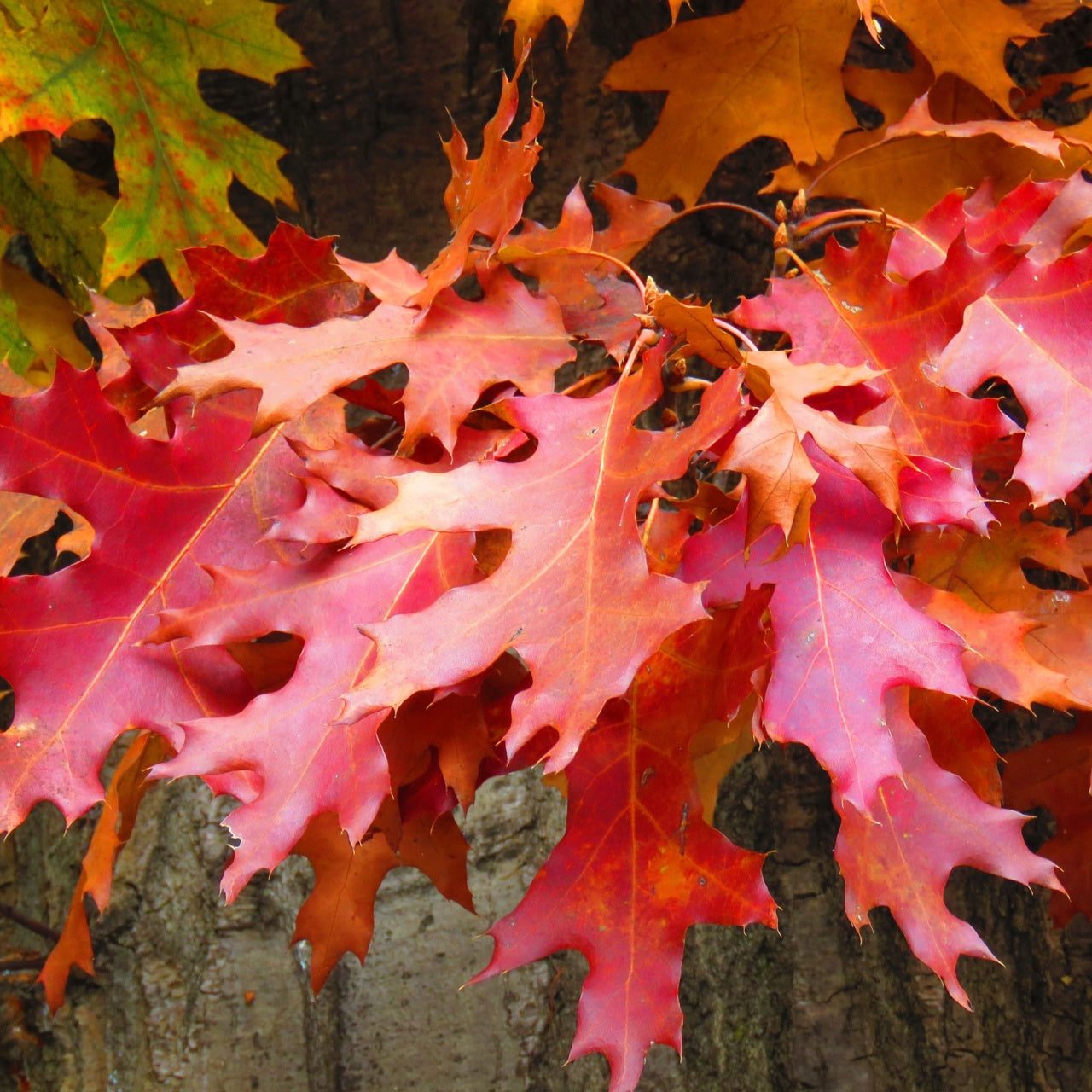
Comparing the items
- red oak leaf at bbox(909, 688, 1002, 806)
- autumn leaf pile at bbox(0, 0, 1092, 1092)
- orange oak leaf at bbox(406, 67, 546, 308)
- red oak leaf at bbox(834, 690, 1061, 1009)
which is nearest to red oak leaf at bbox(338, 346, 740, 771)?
autumn leaf pile at bbox(0, 0, 1092, 1092)

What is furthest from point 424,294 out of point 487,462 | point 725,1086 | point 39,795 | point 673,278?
point 725,1086

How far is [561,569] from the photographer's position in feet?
2.10

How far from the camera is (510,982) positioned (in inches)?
47.3

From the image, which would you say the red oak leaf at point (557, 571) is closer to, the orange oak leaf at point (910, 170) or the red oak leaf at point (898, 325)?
the red oak leaf at point (898, 325)

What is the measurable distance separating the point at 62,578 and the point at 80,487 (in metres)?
0.07

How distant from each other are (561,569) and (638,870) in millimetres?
254

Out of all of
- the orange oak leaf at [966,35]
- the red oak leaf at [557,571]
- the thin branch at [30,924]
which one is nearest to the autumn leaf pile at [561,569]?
the red oak leaf at [557,571]

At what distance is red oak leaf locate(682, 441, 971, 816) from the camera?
2.07 feet

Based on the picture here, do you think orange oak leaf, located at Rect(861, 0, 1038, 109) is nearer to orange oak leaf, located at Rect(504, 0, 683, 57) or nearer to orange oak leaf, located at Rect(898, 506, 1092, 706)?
orange oak leaf, located at Rect(504, 0, 683, 57)

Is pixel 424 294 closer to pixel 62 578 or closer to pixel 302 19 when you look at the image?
pixel 62 578

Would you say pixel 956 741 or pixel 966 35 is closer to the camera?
pixel 956 741

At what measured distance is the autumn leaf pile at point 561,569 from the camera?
0.64 meters

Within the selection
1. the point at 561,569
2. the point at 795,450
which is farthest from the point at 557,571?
the point at 795,450

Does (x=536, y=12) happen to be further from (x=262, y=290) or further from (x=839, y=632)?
(x=839, y=632)
